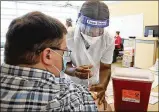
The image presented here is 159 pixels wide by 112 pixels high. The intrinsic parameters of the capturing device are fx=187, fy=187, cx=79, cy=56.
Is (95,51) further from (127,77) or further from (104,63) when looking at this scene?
(127,77)

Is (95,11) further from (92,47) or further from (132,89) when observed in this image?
(132,89)

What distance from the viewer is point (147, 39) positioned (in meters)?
4.53

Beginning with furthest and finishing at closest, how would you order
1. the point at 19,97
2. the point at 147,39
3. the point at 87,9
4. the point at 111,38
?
1. the point at 147,39
2. the point at 111,38
3. the point at 87,9
4. the point at 19,97

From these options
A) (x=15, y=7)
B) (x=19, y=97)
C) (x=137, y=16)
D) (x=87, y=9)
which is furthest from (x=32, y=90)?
(x=15, y=7)

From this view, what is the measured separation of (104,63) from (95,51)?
12 cm

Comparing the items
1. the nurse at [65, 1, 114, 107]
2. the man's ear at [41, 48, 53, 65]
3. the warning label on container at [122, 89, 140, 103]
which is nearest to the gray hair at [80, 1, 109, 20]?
the nurse at [65, 1, 114, 107]

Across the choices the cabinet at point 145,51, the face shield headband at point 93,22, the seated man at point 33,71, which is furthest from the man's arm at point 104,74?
the cabinet at point 145,51

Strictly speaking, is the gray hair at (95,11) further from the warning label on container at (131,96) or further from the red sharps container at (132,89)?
the warning label on container at (131,96)

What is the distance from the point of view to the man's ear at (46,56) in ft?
2.22

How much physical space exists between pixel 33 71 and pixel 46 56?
0.09 m

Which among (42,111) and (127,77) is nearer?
(42,111)

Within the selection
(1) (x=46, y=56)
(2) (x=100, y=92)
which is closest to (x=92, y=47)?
(2) (x=100, y=92)

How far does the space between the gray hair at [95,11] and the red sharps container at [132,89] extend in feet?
1.33

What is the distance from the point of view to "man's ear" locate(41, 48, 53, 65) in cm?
68
